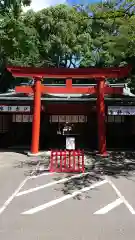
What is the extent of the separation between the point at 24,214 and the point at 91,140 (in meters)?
13.0

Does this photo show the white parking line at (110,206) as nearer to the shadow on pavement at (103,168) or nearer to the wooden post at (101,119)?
the shadow on pavement at (103,168)

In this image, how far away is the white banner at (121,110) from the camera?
57.0 ft

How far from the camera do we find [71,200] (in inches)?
338

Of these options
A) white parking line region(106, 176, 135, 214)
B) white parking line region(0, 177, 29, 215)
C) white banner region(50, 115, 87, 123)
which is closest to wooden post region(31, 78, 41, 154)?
white banner region(50, 115, 87, 123)

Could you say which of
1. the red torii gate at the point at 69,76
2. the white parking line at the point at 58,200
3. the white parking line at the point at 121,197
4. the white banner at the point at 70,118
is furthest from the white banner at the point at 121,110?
the white parking line at the point at 58,200

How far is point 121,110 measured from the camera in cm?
1744

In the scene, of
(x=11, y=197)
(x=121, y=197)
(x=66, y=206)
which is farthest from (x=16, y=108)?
(x=66, y=206)

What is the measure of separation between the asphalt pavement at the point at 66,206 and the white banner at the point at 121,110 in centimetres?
586

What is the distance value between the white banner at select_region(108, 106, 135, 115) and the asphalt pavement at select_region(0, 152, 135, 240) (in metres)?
5.86

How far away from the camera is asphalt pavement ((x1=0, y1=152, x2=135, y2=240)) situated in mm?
6180

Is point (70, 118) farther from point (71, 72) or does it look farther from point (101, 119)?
point (71, 72)

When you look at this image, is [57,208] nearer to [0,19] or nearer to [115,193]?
[115,193]

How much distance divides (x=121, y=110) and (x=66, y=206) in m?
10.4

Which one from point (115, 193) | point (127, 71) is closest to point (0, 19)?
point (115, 193)
